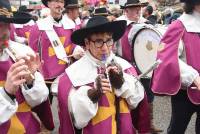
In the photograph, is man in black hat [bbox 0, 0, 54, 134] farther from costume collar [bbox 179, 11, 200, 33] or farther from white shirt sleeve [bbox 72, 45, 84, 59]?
white shirt sleeve [bbox 72, 45, 84, 59]

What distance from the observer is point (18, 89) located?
9.92 feet

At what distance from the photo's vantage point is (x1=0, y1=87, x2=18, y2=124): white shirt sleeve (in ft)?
9.12

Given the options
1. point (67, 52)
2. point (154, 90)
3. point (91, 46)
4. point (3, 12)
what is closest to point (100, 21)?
point (91, 46)

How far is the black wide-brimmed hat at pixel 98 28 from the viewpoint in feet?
10.5

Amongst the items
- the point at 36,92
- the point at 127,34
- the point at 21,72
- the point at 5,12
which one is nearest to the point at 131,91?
the point at 36,92

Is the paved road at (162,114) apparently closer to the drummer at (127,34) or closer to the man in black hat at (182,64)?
the drummer at (127,34)

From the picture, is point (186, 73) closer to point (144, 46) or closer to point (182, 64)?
→ point (182, 64)

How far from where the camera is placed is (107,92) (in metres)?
3.17

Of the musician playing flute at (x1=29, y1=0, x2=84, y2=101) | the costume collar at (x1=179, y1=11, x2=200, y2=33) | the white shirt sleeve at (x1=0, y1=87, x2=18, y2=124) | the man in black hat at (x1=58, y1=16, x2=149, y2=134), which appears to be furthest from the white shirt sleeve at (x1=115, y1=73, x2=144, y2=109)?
the musician playing flute at (x1=29, y1=0, x2=84, y2=101)

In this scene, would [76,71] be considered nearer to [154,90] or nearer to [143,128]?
[143,128]

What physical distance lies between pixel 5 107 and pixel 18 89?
0.26 meters

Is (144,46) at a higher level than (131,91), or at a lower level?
lower

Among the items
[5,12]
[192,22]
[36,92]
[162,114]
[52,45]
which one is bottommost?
[162,114]

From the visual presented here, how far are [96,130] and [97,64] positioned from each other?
489 mm
